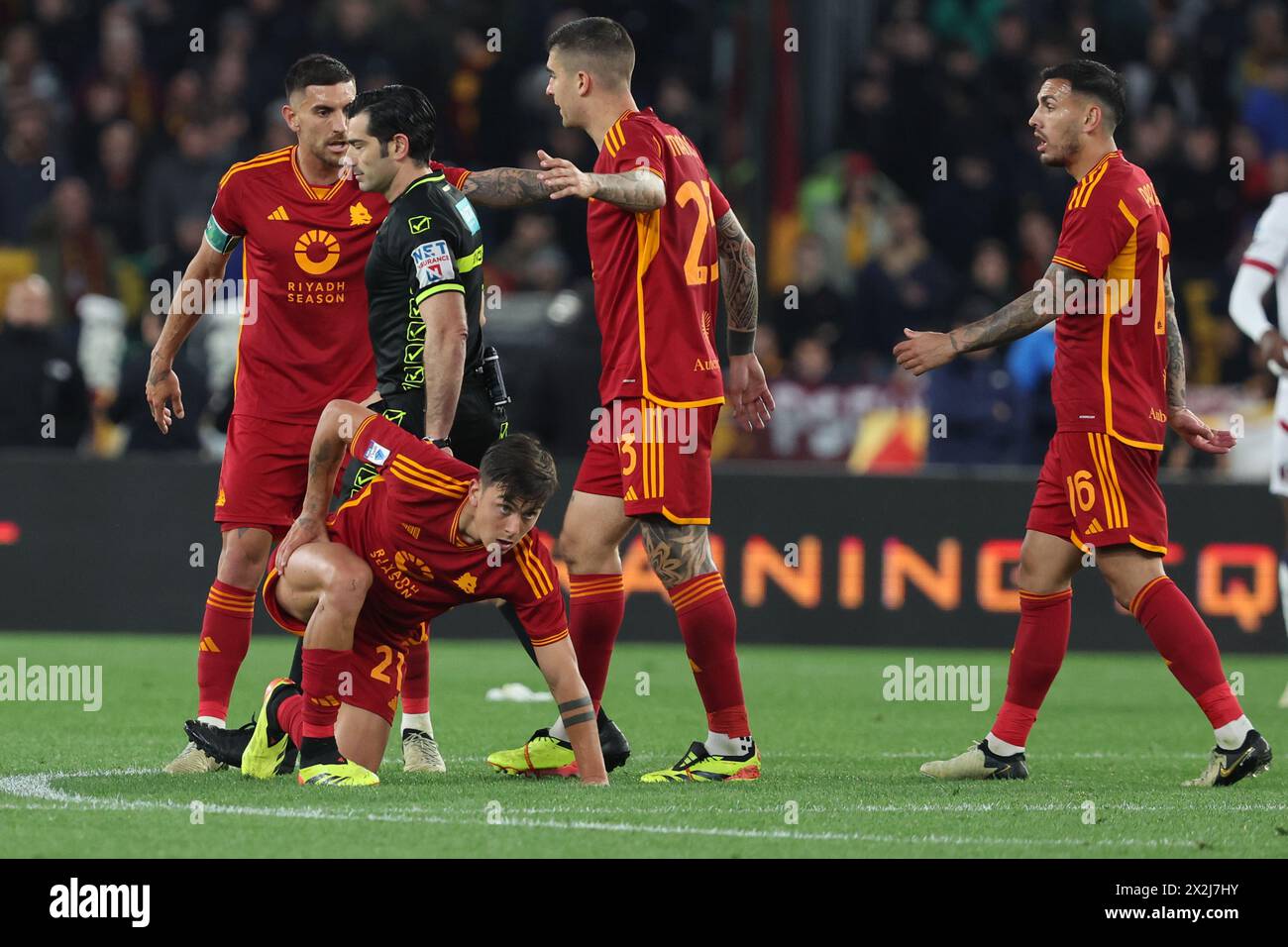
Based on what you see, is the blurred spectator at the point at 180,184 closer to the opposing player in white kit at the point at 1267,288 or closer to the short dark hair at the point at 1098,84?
the opposing player in white kit at the point at 1267,288

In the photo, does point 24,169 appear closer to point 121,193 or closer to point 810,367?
point 121,193

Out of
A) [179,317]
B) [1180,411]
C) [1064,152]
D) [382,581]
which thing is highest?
[1064,152]

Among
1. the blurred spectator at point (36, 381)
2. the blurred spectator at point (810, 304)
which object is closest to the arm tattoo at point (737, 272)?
the blurred spectator at point (36, 381)

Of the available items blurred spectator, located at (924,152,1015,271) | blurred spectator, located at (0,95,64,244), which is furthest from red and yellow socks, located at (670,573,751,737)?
blurred spectator, located at (0,95,64,244)

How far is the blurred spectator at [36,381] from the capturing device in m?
13.0

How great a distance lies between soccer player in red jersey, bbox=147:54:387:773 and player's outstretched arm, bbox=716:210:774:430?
1165 millimetres

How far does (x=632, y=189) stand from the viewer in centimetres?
652

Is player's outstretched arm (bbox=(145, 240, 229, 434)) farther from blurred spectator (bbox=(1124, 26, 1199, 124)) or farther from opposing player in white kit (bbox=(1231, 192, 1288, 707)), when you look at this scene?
blurred spectator (bbox=(1124, 26, 1199, 124))

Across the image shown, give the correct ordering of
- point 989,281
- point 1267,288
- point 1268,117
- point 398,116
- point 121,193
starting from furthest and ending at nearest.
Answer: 1. point 1268,117
2. point 121,193
3. point 989,281
4. point 1267,288
5. point 398,116

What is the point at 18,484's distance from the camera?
12.1 metres

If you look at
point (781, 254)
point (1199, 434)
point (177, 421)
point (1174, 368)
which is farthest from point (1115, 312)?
point (781, 254)

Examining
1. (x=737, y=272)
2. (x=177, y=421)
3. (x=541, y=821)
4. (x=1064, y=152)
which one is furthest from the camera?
(x=177, y=421)

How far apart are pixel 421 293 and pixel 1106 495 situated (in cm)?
222

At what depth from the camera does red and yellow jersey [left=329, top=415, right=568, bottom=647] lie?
249 inches
